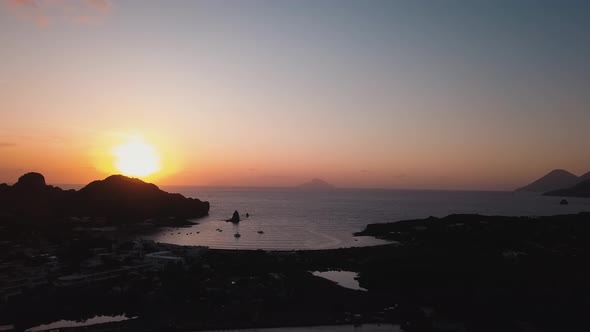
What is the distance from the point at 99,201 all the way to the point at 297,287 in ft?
309

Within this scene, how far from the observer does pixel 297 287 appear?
3962 centimetres

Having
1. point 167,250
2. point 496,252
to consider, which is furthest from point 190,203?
point 496,252

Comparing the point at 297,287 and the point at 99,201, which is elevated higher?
the point at 99,201

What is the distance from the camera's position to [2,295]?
1330 inches

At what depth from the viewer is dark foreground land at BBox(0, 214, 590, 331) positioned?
3173 centimetres

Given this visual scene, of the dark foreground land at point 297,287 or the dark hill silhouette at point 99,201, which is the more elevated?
the dark hill silhouette at point 99,201

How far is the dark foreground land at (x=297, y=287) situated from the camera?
31734 millimetres

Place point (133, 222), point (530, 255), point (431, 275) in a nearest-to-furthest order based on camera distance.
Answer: point (431, 275), point (530, 255), point (133, 222)

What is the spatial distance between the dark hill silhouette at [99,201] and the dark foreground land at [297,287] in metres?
45.5

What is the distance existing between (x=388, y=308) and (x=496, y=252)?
2824cm

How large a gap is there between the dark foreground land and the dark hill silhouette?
45.5m

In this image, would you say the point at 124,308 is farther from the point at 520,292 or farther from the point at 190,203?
the point at 190,203

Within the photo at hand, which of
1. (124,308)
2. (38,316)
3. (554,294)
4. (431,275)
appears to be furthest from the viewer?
(431,275)

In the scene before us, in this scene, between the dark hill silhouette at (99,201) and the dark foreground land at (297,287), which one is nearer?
the dark foreground land at (297,287)
